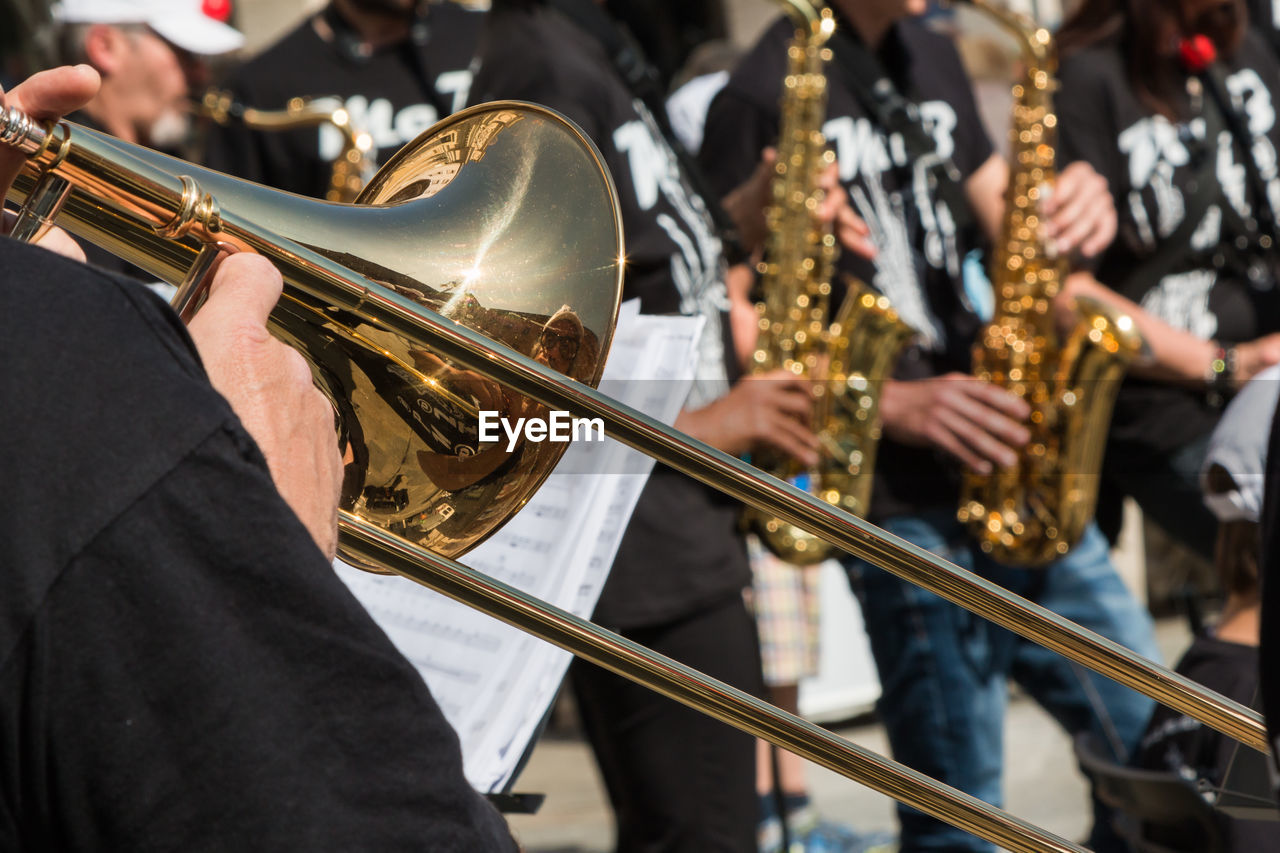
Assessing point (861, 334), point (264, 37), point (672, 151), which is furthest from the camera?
point (264, 37)

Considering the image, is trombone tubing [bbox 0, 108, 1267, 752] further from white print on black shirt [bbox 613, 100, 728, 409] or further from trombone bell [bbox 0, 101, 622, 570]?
white print on black shirt [bbox 613, 100, 728, 409]

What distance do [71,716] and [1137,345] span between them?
2378 mm

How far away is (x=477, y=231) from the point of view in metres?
1.22

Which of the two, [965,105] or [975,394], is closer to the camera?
[975,394]

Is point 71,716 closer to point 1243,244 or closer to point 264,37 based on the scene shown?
point 1243,244

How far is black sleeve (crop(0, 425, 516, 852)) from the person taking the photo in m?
0.65

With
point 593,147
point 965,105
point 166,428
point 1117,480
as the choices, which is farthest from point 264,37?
point 166,428

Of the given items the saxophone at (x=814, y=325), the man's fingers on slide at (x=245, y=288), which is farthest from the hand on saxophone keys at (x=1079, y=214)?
the man's fingers on slide at (x=245, y=288)

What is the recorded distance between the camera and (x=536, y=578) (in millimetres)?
1492

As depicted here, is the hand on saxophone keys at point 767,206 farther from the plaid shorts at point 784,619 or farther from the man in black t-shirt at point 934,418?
the plaid shorts at point 784,619

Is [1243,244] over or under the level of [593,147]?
over

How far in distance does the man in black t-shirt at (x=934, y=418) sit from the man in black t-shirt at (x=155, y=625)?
6.11 feet

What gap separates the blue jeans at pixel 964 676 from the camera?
97.5 inches

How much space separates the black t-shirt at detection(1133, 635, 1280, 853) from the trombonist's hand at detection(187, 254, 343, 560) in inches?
52.5
